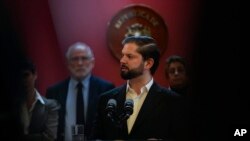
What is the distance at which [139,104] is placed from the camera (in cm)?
332

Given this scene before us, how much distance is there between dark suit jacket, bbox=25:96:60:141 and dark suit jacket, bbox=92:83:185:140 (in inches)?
11.3

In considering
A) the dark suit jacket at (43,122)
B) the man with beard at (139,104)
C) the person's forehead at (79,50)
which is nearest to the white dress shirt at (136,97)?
the man with beard at (139,104)

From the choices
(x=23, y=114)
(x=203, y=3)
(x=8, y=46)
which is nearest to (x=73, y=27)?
(x=8, y=46)

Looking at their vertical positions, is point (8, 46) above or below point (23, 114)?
above

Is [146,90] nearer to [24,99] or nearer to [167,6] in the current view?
[167,6]

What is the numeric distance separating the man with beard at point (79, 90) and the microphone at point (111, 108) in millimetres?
113

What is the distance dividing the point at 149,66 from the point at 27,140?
3.16ft

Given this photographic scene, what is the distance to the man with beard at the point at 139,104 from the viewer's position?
328cm

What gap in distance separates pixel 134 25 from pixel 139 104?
1.76 feet

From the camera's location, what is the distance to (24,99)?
339 cm

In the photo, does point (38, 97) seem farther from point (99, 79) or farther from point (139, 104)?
point (139, 104)

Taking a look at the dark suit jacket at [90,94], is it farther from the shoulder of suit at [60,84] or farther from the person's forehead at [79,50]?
the person's forehead at [79,50]

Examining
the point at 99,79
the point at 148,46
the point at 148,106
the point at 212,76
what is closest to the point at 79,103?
the point at 99,79

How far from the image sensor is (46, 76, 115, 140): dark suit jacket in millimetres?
3344
